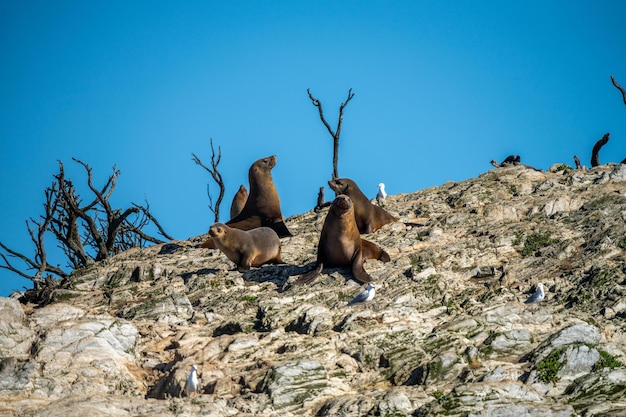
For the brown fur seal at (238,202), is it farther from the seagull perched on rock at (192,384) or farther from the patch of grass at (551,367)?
the patch of grass at (551,367)

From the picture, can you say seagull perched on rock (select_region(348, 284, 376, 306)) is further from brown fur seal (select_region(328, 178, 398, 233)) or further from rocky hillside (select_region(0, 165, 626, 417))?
brown fur seal (select_region(328, 178, 398, 233))

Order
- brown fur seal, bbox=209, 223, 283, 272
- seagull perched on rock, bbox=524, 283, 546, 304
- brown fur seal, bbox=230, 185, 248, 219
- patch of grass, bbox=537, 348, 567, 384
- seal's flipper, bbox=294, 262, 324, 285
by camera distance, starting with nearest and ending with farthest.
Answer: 1. patch of grass, bbox=537, 348, 567, 384
2. seagull perched on rock, bbox=524, 283, 546, 304
3. seal's flipper, bbox=294, 262, 324, 285
4. brown fur seal, bbox=209, 223, 283, 272
5. brown fur seal, bbox=230, 185, 248, 219

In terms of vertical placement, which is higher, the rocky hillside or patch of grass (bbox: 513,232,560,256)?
patch of grass (bbox: 513,232,560,256)

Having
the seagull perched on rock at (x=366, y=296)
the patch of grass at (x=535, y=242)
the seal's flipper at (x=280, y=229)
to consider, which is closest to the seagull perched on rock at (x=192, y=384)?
the seagull perched on rock at (x=366, y=296)

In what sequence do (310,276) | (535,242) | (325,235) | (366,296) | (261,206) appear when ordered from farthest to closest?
Answer: (261,206)
(325,235)
(535,242)
(310,276)
(366,296)

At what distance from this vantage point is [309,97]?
29188 millimetres

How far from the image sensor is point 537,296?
13.6 metres

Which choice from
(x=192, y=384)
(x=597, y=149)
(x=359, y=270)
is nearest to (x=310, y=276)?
(x=359, y=270)

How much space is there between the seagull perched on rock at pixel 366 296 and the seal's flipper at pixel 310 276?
1681mm

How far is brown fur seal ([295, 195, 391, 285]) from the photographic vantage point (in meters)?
16.6

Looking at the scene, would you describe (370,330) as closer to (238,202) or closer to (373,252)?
(373,252)

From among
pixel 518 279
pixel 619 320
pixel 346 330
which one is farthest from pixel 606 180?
pixel 346 330

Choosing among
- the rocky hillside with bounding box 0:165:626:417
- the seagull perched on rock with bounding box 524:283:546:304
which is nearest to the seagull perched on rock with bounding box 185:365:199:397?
the rocky hillside with bounding box 0:165:626:417

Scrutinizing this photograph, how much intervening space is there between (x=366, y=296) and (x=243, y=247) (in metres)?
4.01
